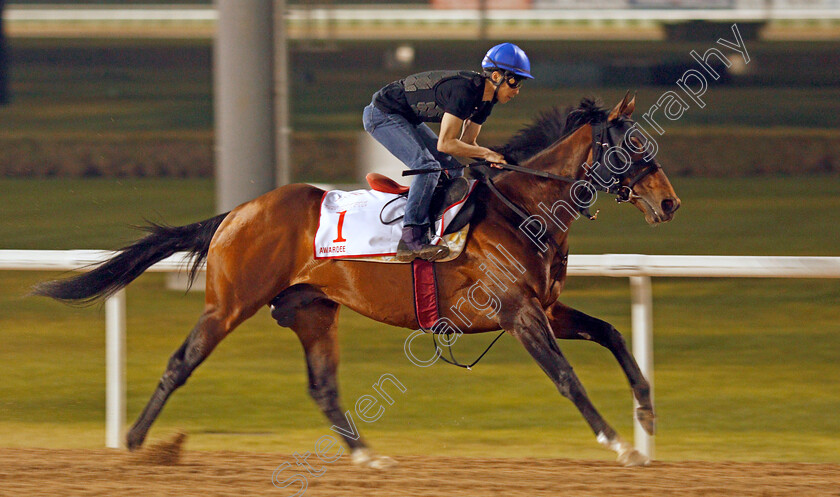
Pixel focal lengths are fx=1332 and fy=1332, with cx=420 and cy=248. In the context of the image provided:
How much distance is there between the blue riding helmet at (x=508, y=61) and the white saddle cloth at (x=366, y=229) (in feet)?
1.39

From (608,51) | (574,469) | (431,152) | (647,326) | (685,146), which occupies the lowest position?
(574,469)

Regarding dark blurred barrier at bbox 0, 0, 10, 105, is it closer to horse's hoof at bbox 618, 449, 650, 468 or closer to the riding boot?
the riding boot

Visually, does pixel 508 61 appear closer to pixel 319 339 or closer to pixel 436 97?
pixel 436 97

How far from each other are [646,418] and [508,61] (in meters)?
1.30

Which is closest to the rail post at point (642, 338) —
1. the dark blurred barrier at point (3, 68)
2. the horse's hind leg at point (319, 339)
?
the horse's hind leg at point (319, 339)

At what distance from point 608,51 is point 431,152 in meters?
27.0

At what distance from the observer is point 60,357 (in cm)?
704

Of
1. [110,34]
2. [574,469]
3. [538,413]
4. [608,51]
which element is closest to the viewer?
[574,469]

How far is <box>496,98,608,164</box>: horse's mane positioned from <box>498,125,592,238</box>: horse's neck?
4 centimetres

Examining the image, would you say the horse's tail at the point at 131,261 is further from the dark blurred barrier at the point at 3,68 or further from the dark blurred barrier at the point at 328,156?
the dark blurred barrier at the point at 3,68

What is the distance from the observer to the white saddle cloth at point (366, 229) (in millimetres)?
4570

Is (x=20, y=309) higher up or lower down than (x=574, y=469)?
higher up

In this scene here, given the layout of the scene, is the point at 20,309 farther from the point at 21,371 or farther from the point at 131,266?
the point at 131,266

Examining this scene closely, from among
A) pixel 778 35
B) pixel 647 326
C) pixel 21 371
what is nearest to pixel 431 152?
Answer: pixel 647 326
